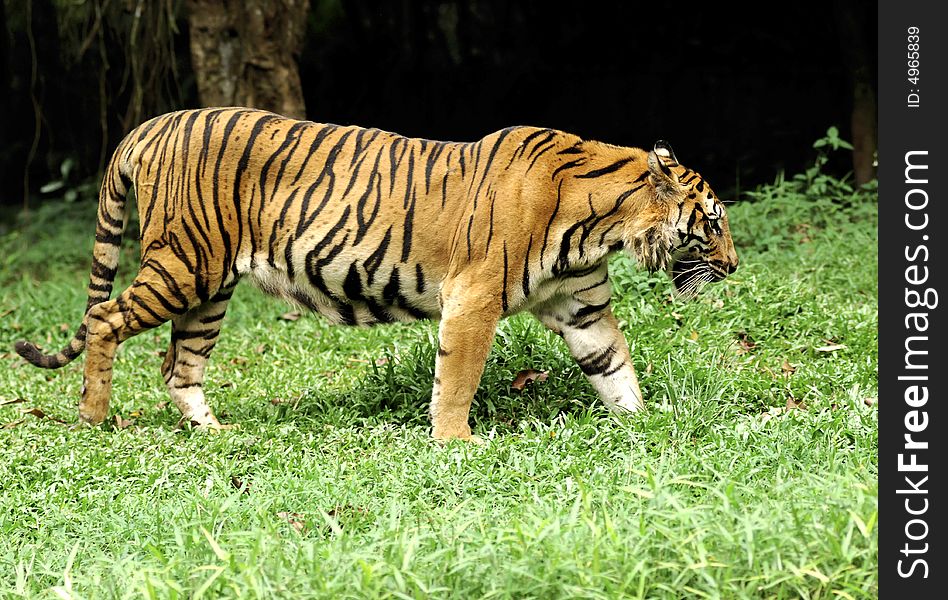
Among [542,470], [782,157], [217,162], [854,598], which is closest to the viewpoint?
[854,598]

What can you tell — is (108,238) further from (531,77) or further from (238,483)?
(531,77)

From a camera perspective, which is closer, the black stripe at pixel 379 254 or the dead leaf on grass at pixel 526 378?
the black stripe at pixel 379 254

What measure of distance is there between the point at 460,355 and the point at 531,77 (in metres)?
9.09

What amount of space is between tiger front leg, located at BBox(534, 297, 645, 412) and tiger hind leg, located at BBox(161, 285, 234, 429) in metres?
1.74

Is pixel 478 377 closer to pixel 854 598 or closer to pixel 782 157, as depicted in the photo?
pixel 854 598

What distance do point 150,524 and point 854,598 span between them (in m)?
2.45

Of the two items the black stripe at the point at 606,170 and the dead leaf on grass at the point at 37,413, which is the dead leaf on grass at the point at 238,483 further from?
the black stripe at the point at 606,170

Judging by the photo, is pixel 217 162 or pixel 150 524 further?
pixel 217 162

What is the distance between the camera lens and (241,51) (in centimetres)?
947

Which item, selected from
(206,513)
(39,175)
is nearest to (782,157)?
(39,175)

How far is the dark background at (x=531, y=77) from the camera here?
508 inches

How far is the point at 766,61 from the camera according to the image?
1313 cm

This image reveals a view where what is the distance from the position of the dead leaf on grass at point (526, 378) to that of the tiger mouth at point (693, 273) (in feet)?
2.73

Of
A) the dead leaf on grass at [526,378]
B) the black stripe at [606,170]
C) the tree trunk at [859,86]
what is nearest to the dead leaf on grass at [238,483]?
the dead leaf on grass at [526,378]
